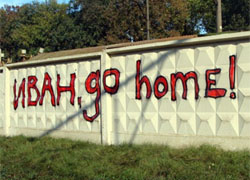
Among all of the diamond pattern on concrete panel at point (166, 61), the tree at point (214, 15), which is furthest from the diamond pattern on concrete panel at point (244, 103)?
the tree at point (214, 15)

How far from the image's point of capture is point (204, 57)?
18.0 feet

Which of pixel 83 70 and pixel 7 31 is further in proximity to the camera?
pixel 7 31

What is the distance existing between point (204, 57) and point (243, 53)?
70 cm

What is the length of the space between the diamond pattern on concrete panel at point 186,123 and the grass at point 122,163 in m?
0.37

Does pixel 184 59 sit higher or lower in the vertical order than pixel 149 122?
higher

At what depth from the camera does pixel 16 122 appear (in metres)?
8.96

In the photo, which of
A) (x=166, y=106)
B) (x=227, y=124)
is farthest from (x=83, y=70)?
(x=227, y=124)

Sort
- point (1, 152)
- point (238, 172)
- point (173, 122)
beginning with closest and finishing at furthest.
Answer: point (238, 172), point (173, 122), point (1, 152)

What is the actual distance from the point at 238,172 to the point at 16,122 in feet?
22.8

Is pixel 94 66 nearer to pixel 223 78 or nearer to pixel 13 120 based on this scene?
pixel 223 78

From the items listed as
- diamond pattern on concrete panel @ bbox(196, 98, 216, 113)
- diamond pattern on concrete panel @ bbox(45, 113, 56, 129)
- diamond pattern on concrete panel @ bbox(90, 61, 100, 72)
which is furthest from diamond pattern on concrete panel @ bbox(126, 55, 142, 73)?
diamond pattern on concrete panel @ bbox(45, 113, 56, 129)

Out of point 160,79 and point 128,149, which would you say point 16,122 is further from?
point 160,79

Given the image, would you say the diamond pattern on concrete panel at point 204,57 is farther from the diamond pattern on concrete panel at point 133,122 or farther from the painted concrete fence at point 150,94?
the diamond pattern on concrete panel at point 133,122

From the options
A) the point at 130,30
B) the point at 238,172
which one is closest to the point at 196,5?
the point at 130,30
